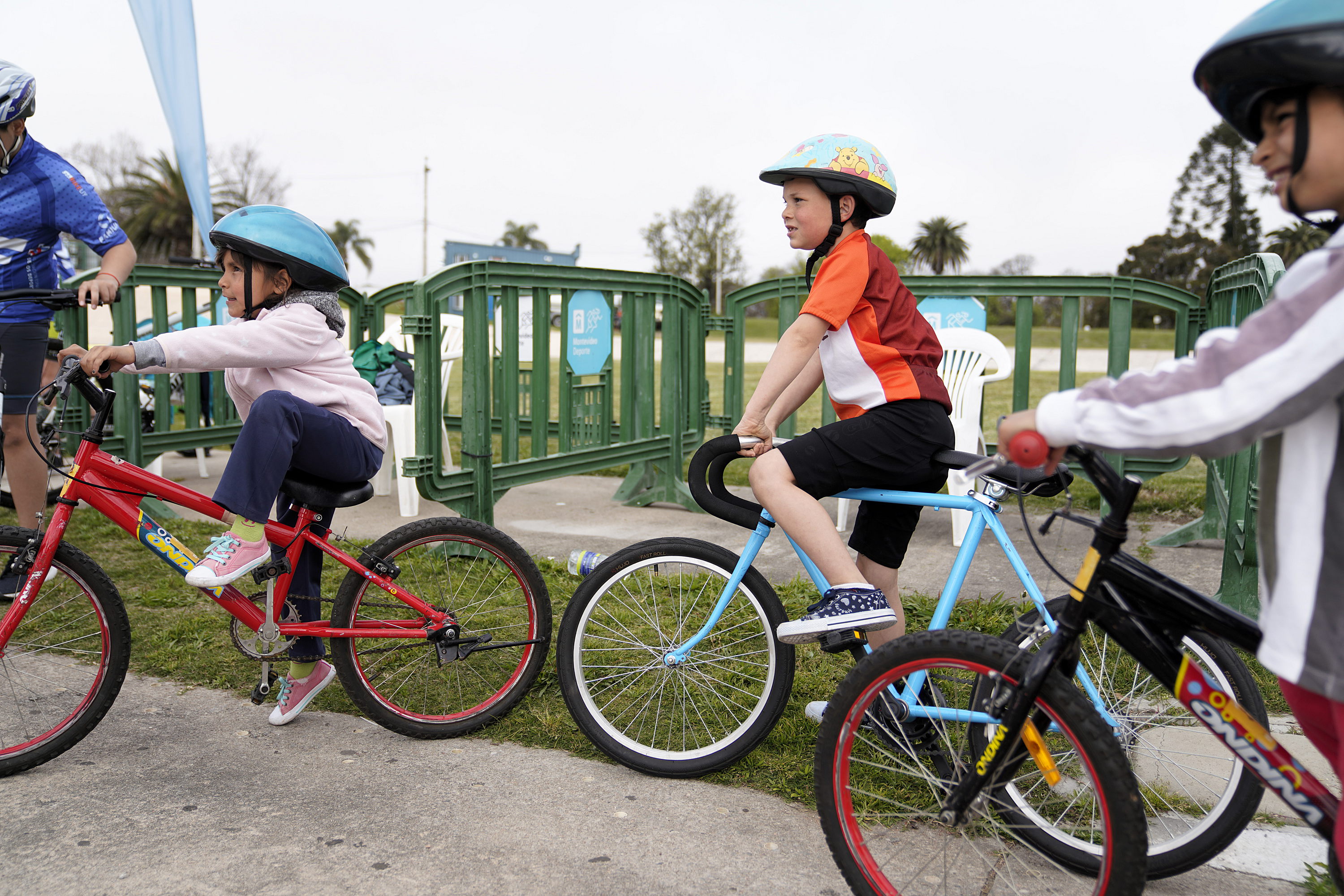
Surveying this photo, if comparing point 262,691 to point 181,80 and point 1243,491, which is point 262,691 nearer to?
point 1243,491

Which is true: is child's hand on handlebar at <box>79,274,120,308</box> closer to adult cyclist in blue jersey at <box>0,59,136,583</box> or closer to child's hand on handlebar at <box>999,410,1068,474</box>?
adult cyclist in blue jersey at <box>0,59,136,583</box>

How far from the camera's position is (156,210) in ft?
174

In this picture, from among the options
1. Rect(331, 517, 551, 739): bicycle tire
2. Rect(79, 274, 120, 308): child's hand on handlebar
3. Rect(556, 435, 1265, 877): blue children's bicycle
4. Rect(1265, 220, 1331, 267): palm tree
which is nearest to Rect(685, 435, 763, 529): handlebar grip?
Rect(556, 435, 1265, 877): blue children's bicycle

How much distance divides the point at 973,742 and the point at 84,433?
2549 mm

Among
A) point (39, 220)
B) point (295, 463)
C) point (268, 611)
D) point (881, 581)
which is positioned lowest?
point (268, 611)

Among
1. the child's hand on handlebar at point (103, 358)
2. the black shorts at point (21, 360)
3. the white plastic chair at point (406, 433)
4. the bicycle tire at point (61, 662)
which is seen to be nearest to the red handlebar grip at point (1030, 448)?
the child's hand on handlebar at point (103, 358)

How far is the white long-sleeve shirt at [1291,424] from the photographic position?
4.82ft

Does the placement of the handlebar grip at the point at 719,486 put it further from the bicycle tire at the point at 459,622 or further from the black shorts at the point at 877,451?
the bicycle tire at the point at 459,622

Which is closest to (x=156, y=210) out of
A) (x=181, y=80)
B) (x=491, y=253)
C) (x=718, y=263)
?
(x=491, y=253)

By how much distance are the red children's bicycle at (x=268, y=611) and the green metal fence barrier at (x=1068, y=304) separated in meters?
3.15

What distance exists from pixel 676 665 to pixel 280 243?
1735 mm

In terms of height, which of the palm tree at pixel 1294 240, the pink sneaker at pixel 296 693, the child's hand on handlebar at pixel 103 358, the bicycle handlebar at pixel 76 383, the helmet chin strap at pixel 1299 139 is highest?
the palm tree at pixel 1294 240

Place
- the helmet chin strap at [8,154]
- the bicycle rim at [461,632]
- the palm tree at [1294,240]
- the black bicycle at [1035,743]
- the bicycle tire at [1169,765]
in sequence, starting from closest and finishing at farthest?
the black bicycle at [1035,743] < the bicycle tire at [1169,765] < the bicycle rim at [461,632] < the helmet chin strap at [8,154] < the palm tree at [1294,240]

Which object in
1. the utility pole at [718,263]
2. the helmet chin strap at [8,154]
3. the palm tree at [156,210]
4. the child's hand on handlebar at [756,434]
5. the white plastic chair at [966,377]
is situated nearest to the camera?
the child's hand on handlebar at [756,434]
